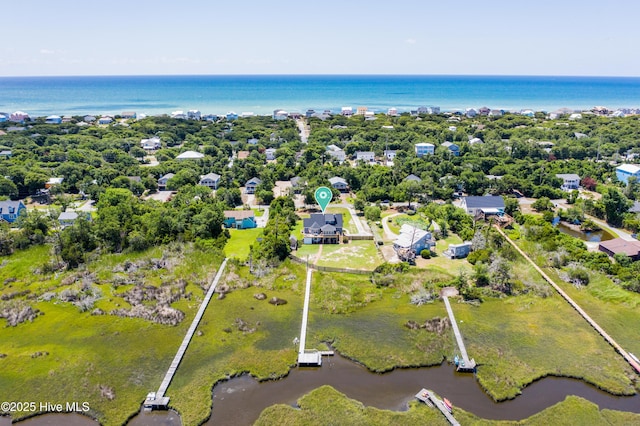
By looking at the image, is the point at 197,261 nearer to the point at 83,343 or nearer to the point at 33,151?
the point at 83,343

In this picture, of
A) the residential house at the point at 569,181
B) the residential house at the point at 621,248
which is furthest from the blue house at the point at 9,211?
the residential house at the point at 569,181

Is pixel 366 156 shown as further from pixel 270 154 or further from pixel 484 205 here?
pixel 484 205

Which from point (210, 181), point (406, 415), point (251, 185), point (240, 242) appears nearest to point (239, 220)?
point (240, 242)

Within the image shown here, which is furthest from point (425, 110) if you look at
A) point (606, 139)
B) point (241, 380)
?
point (241, 380)

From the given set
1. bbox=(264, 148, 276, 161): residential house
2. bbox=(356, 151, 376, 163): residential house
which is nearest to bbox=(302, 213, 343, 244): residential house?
bbox=(356, 151, 376, 163): residential house

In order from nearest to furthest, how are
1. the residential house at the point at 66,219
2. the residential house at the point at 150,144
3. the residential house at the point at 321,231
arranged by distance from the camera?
1. the residential house at the point at 321,231
2. the residential house at the point at 66,219
3. the residential house at the point at 150,144

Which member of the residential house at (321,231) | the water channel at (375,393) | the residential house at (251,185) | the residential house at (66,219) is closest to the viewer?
the water channel at (375,393)

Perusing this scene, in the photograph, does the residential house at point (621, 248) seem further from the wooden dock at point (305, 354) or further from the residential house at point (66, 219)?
the residential house at point (66, 219)
